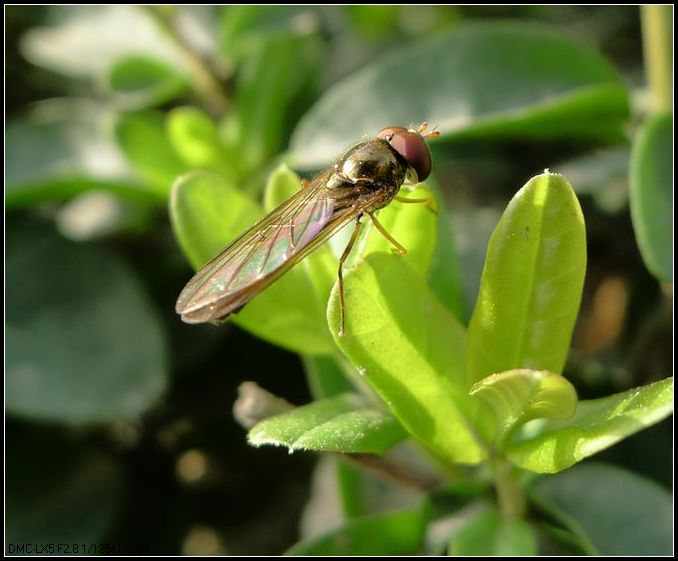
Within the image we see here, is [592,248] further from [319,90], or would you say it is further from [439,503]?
[439,503]

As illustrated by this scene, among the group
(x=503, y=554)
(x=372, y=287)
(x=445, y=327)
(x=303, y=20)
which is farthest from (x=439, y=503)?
(x=303, y=20)

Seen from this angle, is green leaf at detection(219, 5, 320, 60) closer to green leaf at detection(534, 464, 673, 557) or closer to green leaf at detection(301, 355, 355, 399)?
green leaf at detection(301, 355, 355, 399)

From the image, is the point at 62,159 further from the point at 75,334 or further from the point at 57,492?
the point at 57,492

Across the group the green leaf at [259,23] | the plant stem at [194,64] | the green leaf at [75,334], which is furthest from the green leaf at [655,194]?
the plant stem at [194,64]

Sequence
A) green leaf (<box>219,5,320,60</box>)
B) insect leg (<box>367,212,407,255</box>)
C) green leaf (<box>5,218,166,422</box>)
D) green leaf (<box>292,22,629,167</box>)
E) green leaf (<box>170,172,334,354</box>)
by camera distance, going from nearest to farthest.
A: insect leg (<box>367,212,407,255</box>) → green leaf (<box>170,172,334,354</box>) → green leaf (<box>5,218,166,422</box>) → green leaf (<box>292,22,629,167</box>) → green leaf (<box>219,5,320,60</box>)

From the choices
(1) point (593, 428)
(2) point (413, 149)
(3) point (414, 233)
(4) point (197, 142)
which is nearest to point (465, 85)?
(2) point (413, 149)

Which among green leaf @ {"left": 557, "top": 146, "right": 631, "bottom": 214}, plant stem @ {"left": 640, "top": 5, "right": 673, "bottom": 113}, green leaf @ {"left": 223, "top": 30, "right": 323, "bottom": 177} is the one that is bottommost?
green leaf @ {"left": 557, "top": 146, "right": 631, "bottom": 214}

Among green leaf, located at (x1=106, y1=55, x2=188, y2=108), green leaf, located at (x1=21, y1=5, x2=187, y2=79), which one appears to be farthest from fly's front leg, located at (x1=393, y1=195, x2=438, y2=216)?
green leaf, located at (x1=21, y1=5, x2=187, y2=79)
